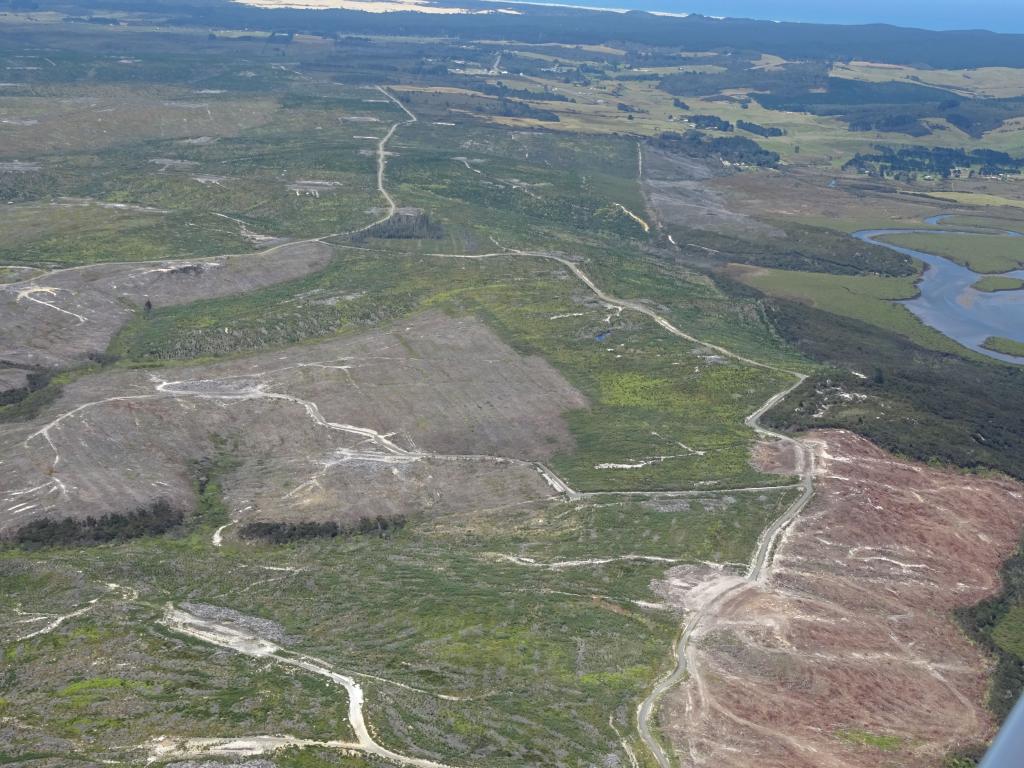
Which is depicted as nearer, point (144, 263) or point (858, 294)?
point (144, 263)

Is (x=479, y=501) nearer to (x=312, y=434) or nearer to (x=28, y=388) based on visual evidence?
(x=312, y=434)

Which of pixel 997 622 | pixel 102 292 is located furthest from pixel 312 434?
pixel 997 622

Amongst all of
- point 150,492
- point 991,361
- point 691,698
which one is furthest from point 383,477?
point 991,361

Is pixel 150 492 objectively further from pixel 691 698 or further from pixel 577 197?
pixel 577 197

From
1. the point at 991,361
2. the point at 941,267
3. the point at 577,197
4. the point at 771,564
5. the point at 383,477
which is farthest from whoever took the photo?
the point at 577,197

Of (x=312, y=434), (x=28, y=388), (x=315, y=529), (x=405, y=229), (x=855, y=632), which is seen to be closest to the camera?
(x=855, y=632)

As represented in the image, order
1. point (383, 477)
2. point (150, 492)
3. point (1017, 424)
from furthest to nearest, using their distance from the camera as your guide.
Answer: point (1017, 424) → point (383, 477) → point (150, 492)
